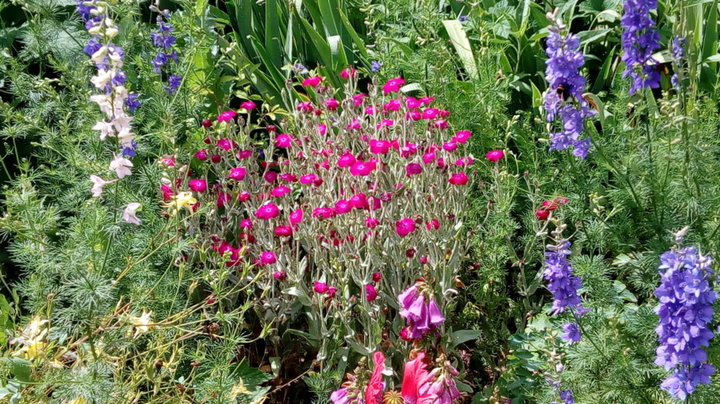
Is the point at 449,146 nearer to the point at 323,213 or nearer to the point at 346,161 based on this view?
the point at 346,161

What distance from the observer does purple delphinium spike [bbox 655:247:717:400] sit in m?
1.61

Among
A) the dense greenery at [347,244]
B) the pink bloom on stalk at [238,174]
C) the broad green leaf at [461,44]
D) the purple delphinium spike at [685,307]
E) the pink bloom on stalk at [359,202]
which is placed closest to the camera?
the purple delphinium spike at [685,307]

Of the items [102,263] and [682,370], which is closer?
[682,370]

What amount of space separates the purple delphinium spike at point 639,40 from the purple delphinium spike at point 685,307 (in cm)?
54

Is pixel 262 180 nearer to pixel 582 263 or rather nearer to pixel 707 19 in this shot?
pixel 582 263

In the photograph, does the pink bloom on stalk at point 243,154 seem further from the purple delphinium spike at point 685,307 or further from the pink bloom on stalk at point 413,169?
the purple delphinium spike at point 685,307

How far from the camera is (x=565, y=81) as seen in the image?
1.98 metres

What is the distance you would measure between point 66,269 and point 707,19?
286cm

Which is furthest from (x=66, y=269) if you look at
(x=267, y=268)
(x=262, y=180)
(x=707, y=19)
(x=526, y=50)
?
(x=707, y=19)

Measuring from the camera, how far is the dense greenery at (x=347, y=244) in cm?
212

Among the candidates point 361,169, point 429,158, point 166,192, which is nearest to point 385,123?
point 429,158

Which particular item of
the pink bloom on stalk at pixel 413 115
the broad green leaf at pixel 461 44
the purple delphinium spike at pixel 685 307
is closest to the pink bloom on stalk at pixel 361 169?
the pink bloom on stalk at pixel 413 115

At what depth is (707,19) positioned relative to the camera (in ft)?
11.6

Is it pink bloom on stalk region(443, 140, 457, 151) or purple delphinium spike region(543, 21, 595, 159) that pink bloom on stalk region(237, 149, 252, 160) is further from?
purple delphinium spike region(543, 21, 595, 159)
